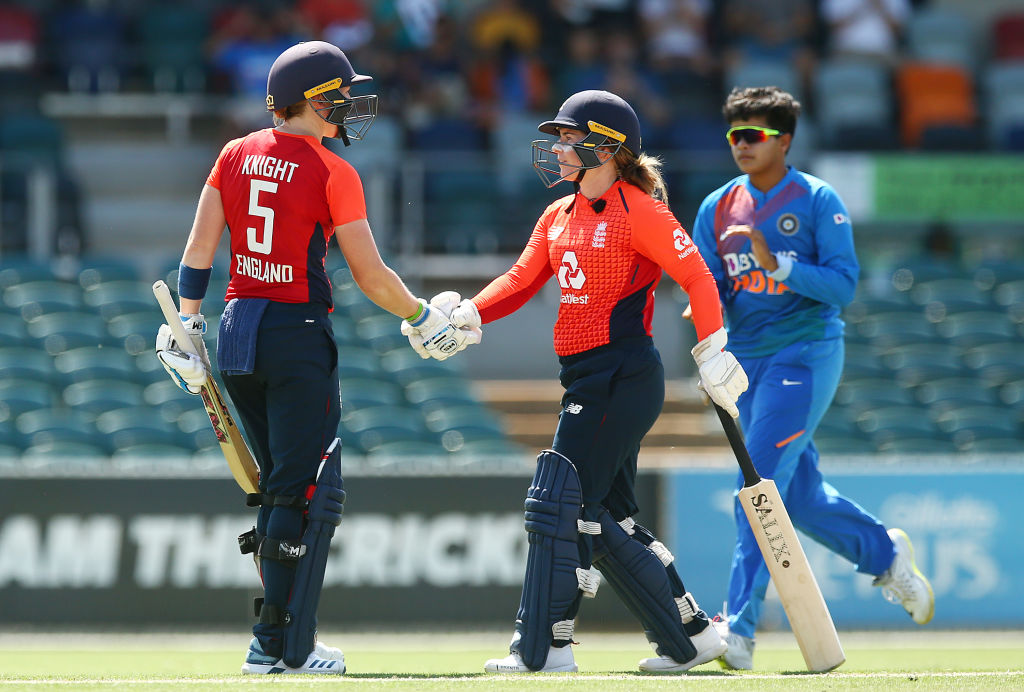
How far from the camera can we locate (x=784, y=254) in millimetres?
5676

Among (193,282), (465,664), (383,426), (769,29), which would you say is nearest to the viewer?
(193,282)

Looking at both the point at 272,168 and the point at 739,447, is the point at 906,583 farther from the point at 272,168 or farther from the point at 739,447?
the point at 272,168

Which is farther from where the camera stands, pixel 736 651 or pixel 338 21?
pixel 338 21

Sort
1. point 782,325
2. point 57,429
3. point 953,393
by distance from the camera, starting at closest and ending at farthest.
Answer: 1. point 782,325
2. point 57,429
3. point 953,393

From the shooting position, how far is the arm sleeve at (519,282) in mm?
5242

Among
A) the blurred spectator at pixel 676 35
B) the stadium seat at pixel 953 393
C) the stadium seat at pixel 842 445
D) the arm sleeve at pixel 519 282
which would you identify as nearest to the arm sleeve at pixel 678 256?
the arm sleeve at pixel 519 282

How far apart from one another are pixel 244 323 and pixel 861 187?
7.35m

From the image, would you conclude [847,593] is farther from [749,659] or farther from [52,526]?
[52,526]

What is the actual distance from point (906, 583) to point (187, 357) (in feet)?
10.2

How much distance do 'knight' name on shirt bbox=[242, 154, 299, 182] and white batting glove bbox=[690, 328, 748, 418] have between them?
1.52 m

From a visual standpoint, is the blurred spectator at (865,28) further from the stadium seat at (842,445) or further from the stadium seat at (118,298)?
the stadium seat at (118,298)

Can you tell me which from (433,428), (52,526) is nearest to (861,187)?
(433,428)

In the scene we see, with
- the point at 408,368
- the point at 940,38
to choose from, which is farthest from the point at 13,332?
the point at 940,38

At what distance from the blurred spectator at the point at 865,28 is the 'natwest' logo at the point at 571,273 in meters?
8.89
